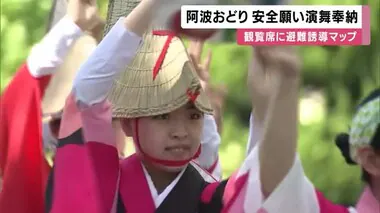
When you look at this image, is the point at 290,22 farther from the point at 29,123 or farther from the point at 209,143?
the point at 29,123

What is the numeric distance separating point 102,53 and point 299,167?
0.94 ft

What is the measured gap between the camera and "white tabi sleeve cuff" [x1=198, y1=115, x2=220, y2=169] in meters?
1.18

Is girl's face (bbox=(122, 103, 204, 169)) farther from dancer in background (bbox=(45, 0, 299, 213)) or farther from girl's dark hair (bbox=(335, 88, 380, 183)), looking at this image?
girl's dark hair (bbox=(335, 88, 380, 183))

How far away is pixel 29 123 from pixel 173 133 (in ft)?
1.03

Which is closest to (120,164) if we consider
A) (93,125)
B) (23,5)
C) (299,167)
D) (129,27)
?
(93,125)

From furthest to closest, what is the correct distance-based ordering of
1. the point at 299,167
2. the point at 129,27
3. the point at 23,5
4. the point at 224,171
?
the point at 23,5, the point at 224,171, the point at 129,27, the point at 299,167

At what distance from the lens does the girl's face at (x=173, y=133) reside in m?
0.96

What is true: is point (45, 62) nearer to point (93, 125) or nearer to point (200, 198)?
point (93, 125)

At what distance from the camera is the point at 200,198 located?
96cm

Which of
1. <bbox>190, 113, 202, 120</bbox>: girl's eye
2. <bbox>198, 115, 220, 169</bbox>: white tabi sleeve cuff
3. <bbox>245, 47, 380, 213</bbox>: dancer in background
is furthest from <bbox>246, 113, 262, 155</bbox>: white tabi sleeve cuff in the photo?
<bbox>198, 115, 220, 169</bbox>: white tabi sleeve cuff

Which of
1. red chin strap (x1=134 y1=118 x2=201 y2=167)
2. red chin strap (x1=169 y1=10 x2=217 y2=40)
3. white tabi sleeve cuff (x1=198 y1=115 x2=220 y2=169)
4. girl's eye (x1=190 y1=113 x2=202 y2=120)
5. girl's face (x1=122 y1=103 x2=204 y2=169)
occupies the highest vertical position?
red chin strap (x1=169 y1=10 x2=217 y2=40)

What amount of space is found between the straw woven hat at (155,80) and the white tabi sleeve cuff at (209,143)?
0.63 feet

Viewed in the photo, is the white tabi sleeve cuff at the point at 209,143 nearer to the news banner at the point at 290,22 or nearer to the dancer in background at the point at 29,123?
the dancer in background at the point at 29,123

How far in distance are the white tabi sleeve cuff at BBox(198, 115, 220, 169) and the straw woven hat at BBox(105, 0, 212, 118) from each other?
191mm
